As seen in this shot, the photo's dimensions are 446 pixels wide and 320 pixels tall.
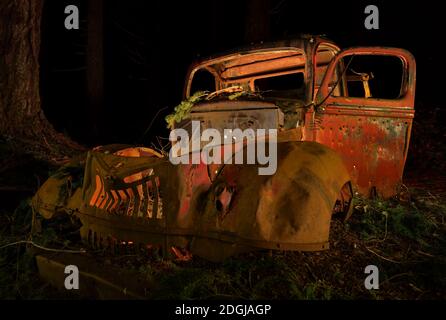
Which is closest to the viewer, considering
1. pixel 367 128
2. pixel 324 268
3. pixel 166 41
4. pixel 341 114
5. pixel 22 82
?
pixel 324 268

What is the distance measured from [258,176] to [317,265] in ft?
2.85

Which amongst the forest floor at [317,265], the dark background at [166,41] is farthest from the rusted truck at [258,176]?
the dark background at [166,41]

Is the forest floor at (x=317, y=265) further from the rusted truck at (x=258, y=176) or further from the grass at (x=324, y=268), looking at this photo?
the rusted truck at (x=258, y=176)

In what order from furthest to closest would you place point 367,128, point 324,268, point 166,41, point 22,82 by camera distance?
1. point 166,41
2. point 22,82
3. point 367,128
4. point 324,268

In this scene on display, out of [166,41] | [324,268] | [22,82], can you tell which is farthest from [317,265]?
[166,41]

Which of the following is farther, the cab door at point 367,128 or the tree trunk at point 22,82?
the tree trunk at point 22,82

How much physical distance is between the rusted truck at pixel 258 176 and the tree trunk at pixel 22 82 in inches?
99.1

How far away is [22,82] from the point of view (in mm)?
7242

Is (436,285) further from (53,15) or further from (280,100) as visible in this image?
(53,15)

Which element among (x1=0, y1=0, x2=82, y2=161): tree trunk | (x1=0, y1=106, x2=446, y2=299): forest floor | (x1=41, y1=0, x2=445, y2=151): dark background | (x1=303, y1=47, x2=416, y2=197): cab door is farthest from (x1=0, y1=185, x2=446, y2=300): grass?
(x1=41, y1=0, x2=445, y2=151): dark background

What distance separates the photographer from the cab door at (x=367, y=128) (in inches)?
176

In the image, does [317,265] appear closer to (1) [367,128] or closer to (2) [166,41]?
(1) [367,128]

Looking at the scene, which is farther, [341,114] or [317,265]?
[341,114]

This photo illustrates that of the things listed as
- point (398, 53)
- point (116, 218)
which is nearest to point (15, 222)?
point (116, 218)
